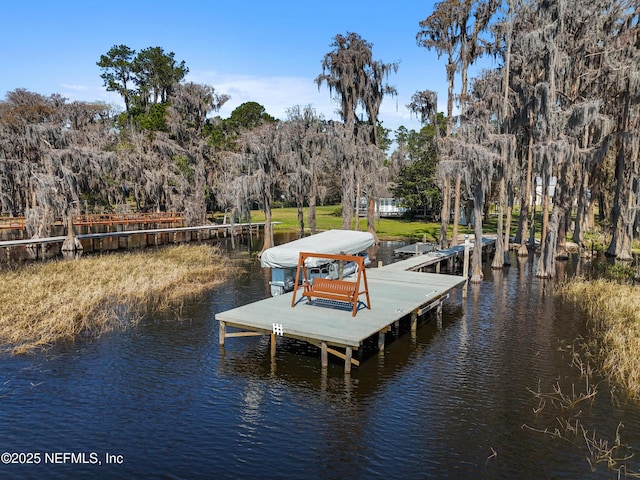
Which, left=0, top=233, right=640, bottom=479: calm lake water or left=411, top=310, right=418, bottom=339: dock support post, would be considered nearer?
left=0, top=233, right=640, bottom=479: calm lake water

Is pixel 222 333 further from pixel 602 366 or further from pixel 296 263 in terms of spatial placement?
pixel 602 366

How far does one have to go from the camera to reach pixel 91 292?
23766mm

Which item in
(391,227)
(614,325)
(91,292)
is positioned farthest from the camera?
(391,227)

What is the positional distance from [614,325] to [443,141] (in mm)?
18135

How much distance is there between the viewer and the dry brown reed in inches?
584

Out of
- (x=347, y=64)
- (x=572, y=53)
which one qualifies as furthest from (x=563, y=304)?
(x=347, y=64)

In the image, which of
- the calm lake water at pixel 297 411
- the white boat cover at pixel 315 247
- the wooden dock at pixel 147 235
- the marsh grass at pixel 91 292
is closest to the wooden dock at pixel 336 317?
the calm lake water at pixel 297 411

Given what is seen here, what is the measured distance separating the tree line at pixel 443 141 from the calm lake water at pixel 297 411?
14.0 metres

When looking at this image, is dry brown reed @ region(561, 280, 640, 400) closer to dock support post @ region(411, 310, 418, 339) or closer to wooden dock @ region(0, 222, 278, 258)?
Result: dock support post @ region(411, 310, 418, 339)

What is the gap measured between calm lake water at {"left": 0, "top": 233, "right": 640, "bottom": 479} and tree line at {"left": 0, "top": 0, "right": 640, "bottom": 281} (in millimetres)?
13952

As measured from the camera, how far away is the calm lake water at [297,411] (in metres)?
10.4

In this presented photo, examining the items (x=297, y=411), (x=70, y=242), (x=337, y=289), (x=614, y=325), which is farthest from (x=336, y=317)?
(x=70, y=242)

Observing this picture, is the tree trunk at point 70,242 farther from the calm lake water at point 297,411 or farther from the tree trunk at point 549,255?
the tree trunk at point 549,255

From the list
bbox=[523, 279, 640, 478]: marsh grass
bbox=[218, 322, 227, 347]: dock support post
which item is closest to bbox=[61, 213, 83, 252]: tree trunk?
bbox=[218, 322, 227, 347]: dock support post
